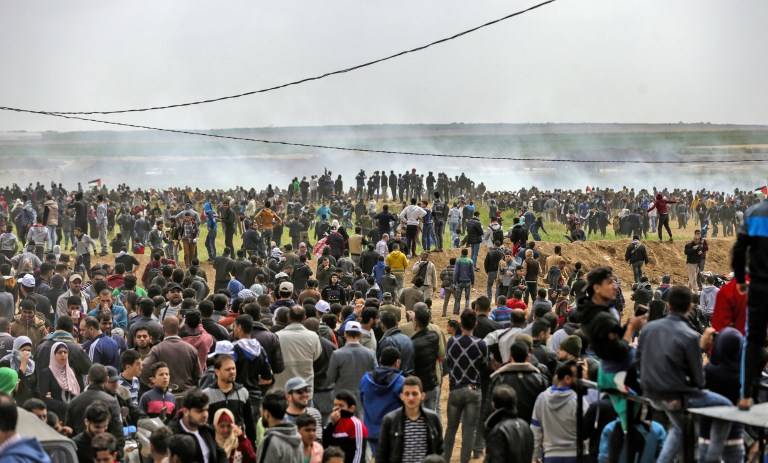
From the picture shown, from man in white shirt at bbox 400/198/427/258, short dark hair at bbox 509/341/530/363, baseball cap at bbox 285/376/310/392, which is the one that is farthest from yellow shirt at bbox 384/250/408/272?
baseball cap at bbox 285/376/310/392

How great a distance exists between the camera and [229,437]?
9.02 m

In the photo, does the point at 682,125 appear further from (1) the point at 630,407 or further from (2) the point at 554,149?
(1) the point at 630,407

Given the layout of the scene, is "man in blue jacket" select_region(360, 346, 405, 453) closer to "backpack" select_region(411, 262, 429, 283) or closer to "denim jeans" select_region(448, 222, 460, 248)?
"backpack" select_region(411, 262, 429, 283)

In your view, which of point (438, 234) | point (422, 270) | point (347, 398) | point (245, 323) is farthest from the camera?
point (438, 234)

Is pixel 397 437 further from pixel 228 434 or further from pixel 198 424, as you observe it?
pixel 198 424

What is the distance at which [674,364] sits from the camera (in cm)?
794

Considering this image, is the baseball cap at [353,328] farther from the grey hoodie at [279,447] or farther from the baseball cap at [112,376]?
the grey hoodie at [279,447]

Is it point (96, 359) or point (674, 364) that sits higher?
point (674, 364)

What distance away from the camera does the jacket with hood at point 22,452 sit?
21.9 feet

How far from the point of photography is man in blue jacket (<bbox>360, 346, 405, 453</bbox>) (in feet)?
33.7

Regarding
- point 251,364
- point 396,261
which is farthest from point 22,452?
point 396,261

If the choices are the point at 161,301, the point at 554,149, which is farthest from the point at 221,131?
the point at 161,301

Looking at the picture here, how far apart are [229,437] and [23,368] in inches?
151

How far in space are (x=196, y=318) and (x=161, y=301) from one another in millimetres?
3184
